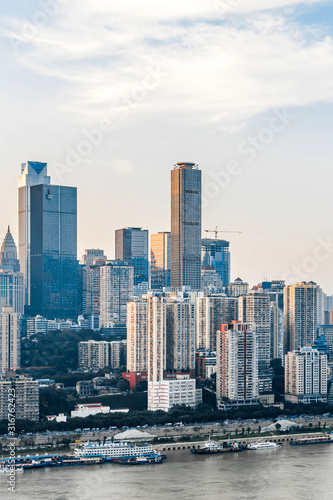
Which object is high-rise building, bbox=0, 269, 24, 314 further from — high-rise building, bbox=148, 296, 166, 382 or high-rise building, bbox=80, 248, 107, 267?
high-rise building, bbox=148, 296, 166, 382

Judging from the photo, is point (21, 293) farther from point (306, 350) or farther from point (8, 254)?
point (306, 350)

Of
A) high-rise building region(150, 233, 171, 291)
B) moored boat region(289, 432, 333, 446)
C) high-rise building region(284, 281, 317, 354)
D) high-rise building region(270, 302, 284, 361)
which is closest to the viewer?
moored boat region(289, 432, 333, 446)

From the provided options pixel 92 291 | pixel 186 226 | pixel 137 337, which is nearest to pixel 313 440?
pixel 137 337

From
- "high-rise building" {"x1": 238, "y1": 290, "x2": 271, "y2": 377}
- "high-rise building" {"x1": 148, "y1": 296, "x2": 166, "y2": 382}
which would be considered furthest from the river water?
"high-rise building" {"x1": 238, "y1": 290, "x2": 271, "y2": 377}

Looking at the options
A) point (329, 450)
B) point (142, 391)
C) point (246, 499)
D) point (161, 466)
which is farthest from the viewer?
point (142, 391)

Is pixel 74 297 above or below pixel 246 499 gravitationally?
above

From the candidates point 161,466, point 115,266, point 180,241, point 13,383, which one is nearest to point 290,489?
point 161,466
